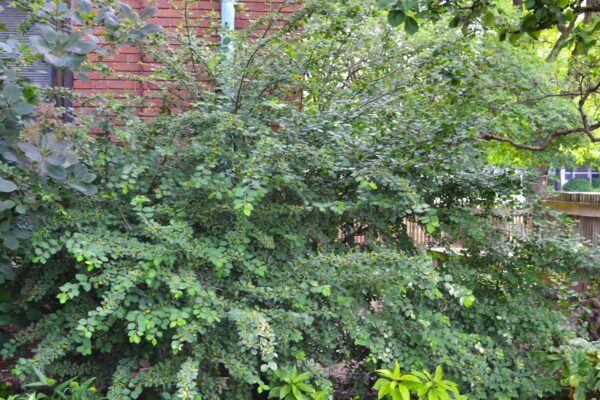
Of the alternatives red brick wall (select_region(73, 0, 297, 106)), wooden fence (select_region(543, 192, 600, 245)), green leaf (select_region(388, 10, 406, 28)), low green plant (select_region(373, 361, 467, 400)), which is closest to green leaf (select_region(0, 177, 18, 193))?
green leaf (select_region(388, 10, 406, 28))

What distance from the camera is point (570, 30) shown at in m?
4.38

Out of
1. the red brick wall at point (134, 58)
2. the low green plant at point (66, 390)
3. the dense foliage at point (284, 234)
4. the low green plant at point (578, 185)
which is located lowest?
the low green plant at point (66, 390)

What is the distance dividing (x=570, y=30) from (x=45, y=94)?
364cm

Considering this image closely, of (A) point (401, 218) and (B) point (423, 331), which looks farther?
(A) point (401, 218)

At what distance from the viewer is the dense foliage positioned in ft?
12.7

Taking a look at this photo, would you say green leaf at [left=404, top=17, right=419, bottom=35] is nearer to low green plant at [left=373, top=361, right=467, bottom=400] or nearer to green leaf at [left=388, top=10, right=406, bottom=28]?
green leaf at [left=388, top=10, right=406, bottom=28]

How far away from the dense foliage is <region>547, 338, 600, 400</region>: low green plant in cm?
14

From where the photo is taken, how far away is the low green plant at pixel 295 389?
153 inches

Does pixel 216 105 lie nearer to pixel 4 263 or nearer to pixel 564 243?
pixel 4 263

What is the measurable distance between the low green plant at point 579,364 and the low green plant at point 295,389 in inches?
70.2

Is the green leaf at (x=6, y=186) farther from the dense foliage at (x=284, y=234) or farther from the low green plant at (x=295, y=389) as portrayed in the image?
the low green plant at (x=295, y=389)

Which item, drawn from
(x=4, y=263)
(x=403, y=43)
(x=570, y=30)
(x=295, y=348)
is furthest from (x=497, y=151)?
(x=4, y=263)

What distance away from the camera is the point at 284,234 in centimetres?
432

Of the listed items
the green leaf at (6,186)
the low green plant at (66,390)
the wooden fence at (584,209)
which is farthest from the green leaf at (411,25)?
the wooden fence at (584,209)
